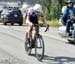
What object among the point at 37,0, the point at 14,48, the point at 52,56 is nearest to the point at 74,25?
the point at 14,48

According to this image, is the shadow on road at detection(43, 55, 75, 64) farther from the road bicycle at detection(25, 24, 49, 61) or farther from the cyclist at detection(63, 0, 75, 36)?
the cyclist at detection(63, 0, 75, 36)

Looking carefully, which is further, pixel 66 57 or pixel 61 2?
pixel 61 2

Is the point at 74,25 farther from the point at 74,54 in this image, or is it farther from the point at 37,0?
the point at 37,0

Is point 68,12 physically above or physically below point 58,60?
above

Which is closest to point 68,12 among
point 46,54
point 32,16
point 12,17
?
point 46,54

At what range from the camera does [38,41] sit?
488 inches

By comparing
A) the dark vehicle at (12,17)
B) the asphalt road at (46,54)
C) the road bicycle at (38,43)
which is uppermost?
the road bicycle at (38,43)

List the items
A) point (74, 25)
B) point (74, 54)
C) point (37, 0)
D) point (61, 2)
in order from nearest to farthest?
point (74, 54) → point (74, 25) → point (61, 2) → point (37, 0)

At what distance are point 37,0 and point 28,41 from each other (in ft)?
111

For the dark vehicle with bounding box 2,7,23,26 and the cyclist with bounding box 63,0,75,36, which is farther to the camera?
the dark vehicle with bounding box 2,7,23,26

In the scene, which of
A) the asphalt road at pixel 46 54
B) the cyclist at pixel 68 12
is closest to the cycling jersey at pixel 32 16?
the asphalt road at pixel 46 54

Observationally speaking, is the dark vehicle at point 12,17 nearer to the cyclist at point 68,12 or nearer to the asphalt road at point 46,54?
the cyclist at point 68,12

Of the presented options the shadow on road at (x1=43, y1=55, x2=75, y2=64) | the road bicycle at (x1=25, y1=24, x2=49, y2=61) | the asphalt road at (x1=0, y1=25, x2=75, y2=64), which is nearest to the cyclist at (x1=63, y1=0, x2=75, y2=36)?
the asphalt road at (x1=0, y1=25, x2=75, y2=64)

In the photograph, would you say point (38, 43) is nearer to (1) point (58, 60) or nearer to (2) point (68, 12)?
(1) point (58, 60)
